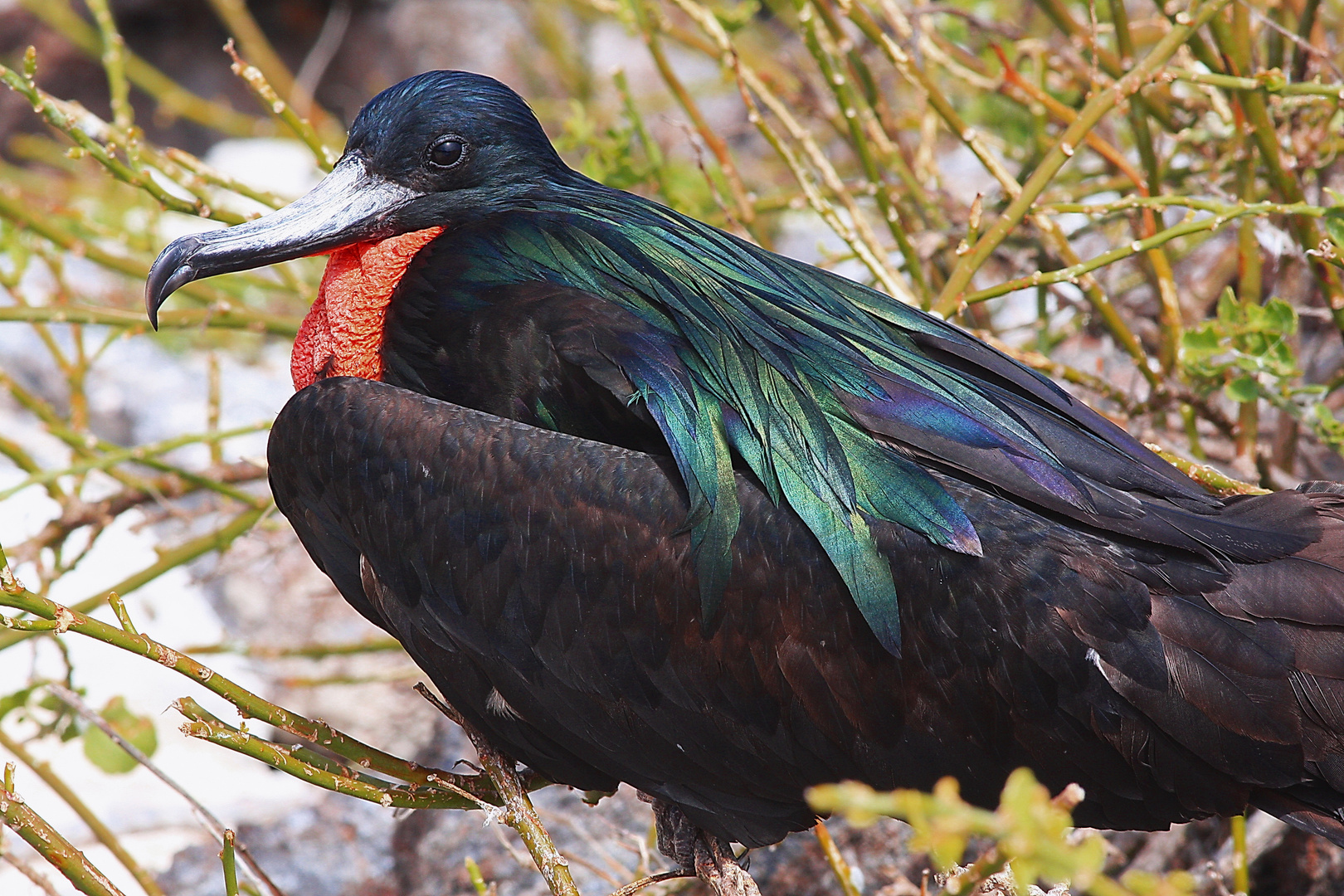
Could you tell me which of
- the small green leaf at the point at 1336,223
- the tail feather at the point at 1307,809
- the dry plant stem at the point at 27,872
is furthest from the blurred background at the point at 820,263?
the tail feather at the point at 1307,809

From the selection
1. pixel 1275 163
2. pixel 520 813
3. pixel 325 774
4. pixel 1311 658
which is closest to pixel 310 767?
pixel 325 774

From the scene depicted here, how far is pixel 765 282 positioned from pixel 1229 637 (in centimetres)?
71

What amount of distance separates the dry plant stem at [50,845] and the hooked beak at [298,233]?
0.65 m

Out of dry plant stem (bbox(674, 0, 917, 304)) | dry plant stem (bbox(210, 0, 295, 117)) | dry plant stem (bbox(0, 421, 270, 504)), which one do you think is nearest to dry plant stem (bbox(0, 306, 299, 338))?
dry plant stem (bbox(0, 421, 270, 504))

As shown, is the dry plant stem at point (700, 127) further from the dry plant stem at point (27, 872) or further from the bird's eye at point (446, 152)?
the dry plant stem at point (27, 872)

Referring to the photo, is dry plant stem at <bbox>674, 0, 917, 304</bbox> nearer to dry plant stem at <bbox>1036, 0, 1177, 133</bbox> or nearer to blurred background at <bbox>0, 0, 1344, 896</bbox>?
blurred background at <bbox>0, 0, 1344, 896</bbox>

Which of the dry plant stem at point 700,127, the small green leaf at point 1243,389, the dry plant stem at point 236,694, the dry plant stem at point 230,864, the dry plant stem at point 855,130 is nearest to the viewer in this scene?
the dry plant stem at point 236,694

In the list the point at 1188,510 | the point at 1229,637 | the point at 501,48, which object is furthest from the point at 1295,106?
the point at 501,48

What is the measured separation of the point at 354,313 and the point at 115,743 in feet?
2.33

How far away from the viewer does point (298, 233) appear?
1.78 metres

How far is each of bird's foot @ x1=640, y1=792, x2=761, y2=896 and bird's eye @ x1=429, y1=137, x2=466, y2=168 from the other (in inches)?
35.4

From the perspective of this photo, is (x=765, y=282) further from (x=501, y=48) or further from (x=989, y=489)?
(x=501, y=48)

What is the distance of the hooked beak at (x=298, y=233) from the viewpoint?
1706 millimetres

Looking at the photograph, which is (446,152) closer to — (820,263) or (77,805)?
(820,263)
